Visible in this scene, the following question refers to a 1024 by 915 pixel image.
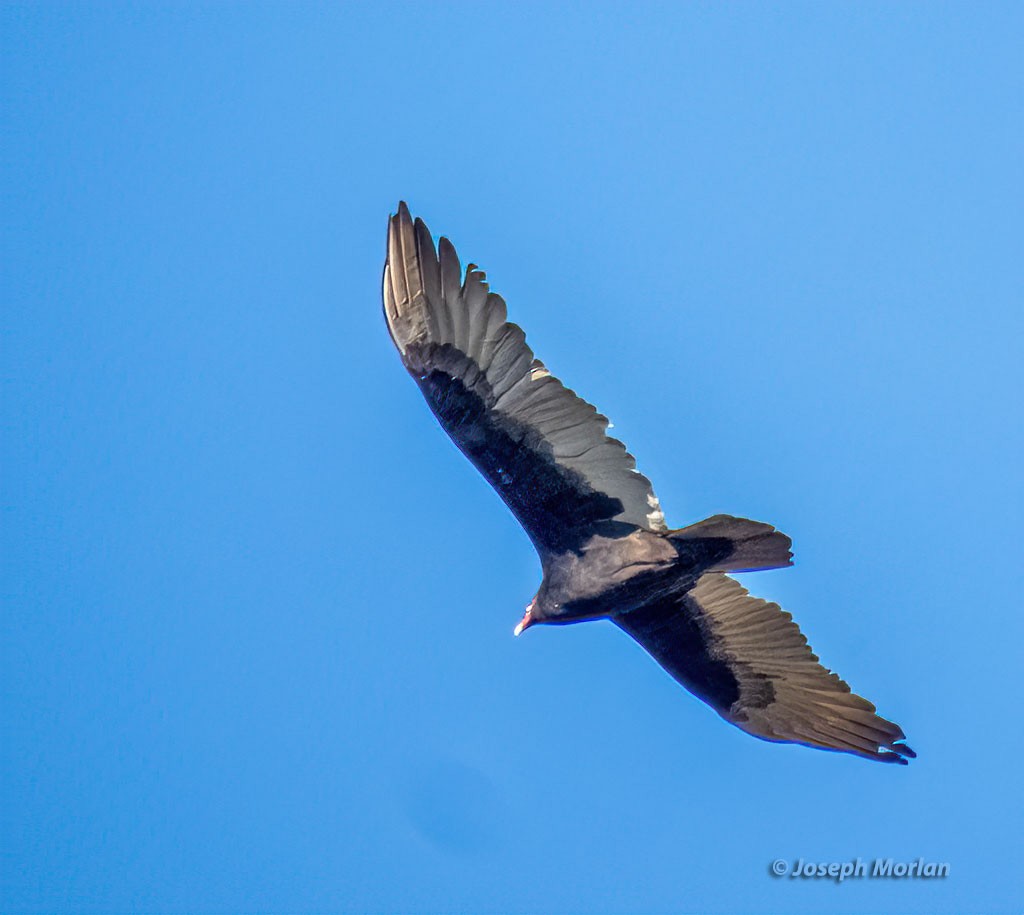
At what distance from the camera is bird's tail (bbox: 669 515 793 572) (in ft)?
24.0

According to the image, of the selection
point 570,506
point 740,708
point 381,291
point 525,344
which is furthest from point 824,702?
point 381,291

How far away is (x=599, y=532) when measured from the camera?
8.16 metres

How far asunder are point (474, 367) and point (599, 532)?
168cm

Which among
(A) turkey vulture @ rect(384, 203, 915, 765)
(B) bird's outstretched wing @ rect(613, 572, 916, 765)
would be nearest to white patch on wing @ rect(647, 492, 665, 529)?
(A) turkey vulture @ rect(384, 203, 915, 765)

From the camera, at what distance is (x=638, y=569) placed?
8.02 metres

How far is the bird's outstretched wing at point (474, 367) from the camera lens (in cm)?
752

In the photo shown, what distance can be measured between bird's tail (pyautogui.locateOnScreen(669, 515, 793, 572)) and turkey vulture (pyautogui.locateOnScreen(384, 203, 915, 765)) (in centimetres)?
1

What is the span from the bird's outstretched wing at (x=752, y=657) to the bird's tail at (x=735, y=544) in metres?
1.15

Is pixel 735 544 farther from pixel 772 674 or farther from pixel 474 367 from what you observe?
pixel 474 367

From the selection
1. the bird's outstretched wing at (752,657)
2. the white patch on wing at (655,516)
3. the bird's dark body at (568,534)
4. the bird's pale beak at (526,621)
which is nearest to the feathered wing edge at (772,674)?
the bird's outstretched wing at (752,657)

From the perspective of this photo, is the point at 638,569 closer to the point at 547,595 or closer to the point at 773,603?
the point at 547,595

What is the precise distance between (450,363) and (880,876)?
A: 5954 millimetres

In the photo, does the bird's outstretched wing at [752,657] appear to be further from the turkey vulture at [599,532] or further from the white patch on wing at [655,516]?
the white patch on wing at [655,516]

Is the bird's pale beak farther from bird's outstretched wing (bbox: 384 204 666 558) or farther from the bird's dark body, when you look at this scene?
bird's outstretched wing (bbox: 384 204 666 558)
